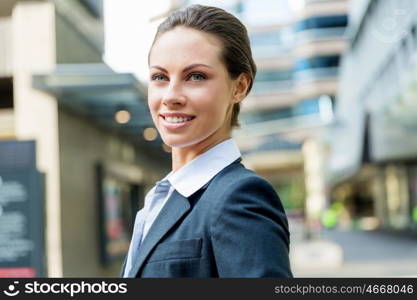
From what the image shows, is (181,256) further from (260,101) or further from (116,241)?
(260,101)

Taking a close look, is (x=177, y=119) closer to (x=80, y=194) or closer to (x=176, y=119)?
(x=176, y=119)

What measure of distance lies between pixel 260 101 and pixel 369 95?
2625 millimetres

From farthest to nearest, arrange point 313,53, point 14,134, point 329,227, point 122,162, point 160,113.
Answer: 1. point 329,227
2. point 313,53
3. point 122,162
4. point 14,134
5. point 160,113

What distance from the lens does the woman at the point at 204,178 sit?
874 mm

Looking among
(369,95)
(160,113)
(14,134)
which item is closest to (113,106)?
(14,134)

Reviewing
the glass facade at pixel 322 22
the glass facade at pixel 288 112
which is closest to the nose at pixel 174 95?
the glass facade at pixel 322 22

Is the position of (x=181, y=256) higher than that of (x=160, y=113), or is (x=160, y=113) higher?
(x=160, y=113)

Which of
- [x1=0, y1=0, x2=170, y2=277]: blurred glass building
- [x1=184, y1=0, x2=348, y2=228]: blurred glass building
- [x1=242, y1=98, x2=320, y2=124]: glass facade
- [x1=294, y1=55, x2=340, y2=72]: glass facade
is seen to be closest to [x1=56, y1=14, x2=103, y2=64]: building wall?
[x1=0, y1=0, x2=170, y2=277]: blurred glass building

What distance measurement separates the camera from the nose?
38.4 inches

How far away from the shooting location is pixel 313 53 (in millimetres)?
15820

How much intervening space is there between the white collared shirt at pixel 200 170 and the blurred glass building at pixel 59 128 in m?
3.61

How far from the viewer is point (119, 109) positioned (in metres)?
6.49

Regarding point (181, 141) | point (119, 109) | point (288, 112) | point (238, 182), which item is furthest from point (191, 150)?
point (288, 112)

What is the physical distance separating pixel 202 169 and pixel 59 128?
15.9 ft
